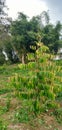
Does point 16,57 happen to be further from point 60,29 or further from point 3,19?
point 3,19

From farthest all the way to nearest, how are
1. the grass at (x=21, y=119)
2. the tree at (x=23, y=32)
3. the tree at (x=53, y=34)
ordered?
1. the tree at (x=53, y=34)
2. the tree at (x=23, y=32)
3. the grass at (x=21, y=119)

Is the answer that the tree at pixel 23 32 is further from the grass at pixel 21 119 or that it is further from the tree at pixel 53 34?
the grass at pixel 21 119

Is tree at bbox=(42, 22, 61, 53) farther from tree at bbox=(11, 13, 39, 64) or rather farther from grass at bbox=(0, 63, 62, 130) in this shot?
grass at bbox=(0, 63, 62, 130)

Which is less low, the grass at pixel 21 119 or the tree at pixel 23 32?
the tree at pixel 23 32

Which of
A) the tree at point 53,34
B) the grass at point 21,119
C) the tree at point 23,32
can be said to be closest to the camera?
the grass at point 21,119

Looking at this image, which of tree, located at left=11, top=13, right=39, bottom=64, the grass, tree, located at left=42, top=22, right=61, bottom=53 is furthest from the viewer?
tree, located at left=42, top=22, right=61, bottom=53

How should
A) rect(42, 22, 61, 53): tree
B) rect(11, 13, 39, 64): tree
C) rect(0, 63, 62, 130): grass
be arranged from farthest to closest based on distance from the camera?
rect(42, 22, 61, 53): tree, rect(11, 13, 39, 64): tree, rect(0, 63, 62, 130): grass

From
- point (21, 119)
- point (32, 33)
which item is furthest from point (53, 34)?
point (21, 119)

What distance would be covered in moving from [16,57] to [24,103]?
A: 1302 cm

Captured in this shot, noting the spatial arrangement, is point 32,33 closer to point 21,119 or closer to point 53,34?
point 53,34

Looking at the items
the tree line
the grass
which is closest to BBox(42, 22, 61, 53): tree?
the tree line

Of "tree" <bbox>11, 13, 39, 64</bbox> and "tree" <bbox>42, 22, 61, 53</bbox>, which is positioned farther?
"tree" <bbox>42, 22, 61, 53</bbox>

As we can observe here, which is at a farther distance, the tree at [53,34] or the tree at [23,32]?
the tree at [53,34]

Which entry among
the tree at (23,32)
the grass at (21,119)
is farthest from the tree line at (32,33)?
the grass at (21,119)
